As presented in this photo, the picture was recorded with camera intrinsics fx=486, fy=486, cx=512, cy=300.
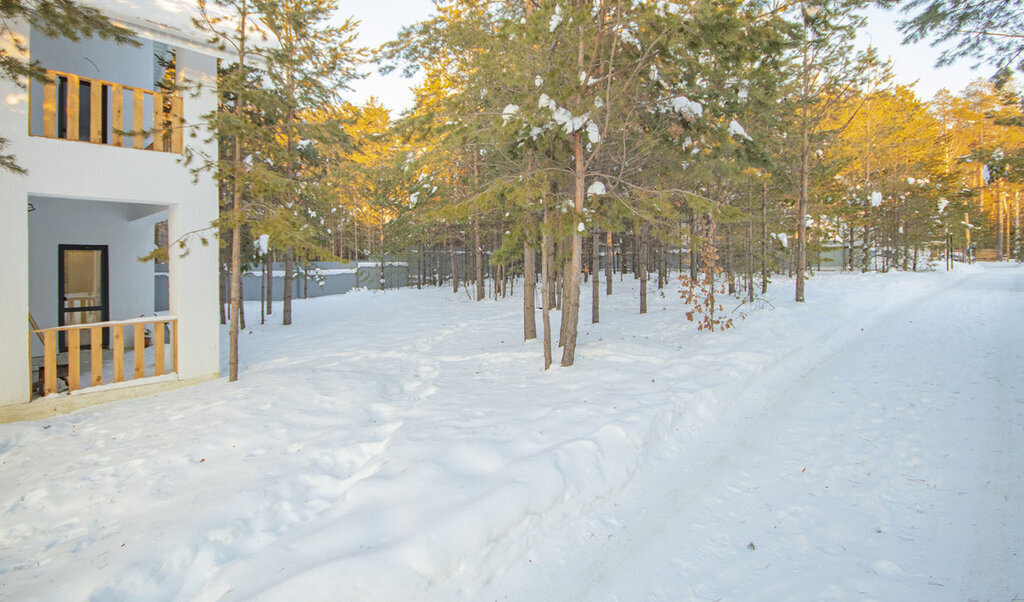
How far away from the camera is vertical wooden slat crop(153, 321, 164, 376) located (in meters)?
6.60

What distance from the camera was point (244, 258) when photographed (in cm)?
1240

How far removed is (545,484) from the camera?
3828mm

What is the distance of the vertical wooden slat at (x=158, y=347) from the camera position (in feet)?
21.7

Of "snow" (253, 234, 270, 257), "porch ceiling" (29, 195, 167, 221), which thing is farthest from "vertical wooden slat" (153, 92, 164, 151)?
"snow" (253, 234, 270, 257)

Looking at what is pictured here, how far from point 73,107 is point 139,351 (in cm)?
338

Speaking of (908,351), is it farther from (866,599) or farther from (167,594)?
(167,594)

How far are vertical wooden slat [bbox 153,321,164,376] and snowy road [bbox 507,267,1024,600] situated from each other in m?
6.23

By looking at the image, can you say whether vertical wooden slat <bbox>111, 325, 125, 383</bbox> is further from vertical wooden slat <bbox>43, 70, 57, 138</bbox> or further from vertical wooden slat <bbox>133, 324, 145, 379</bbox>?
vertical wooden slat <bbox>43, 70, 57, 138</bbox>

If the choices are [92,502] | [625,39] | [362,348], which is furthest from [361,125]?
[92,502]

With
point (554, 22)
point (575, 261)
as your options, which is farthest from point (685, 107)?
point (575, 261)

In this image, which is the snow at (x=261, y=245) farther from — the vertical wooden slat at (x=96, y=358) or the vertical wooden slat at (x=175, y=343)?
the vertical wooden slat at (x=96, y=358)

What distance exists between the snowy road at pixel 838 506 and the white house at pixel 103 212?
6753mm

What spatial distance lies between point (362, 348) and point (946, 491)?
905cm

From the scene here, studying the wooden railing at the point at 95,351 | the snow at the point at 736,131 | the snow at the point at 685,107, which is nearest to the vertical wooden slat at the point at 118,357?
the wooden railing at the point at 95,351
